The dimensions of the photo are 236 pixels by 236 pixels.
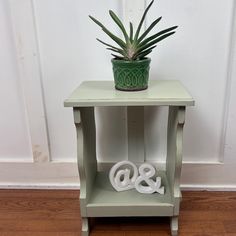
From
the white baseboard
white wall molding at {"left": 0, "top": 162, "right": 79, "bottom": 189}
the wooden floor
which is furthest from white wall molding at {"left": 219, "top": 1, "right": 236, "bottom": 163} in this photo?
white wall molding at {"left": 0, "top": 162, "right": 79, "bottom": 189}

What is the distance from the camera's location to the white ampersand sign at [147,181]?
1.05 metres

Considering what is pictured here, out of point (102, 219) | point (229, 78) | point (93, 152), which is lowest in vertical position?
point (102, 219)

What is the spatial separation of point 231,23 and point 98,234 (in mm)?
1007

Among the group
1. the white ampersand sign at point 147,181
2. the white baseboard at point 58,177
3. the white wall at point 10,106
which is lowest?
the white baseboard at point 58,177

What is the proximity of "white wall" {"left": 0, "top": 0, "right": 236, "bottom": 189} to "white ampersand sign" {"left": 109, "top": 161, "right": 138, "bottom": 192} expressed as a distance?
21cm

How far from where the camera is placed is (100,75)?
3.90 ft

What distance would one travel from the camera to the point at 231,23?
110 cm

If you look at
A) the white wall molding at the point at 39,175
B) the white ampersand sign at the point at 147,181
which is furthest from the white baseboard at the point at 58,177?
the white ampersand sign at the point at 147,181

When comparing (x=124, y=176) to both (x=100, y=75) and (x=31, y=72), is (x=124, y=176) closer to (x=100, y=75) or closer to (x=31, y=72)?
(x=100, y=75)

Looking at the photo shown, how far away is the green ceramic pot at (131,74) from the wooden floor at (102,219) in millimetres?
564

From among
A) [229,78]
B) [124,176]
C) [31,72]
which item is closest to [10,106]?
[31,72]

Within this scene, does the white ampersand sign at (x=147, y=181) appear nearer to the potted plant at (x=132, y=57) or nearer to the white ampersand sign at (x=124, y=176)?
the white ampersand sign at (x=124, y=176)

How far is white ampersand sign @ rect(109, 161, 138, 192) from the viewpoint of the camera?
3.49ft

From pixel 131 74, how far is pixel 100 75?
290 millimetres
